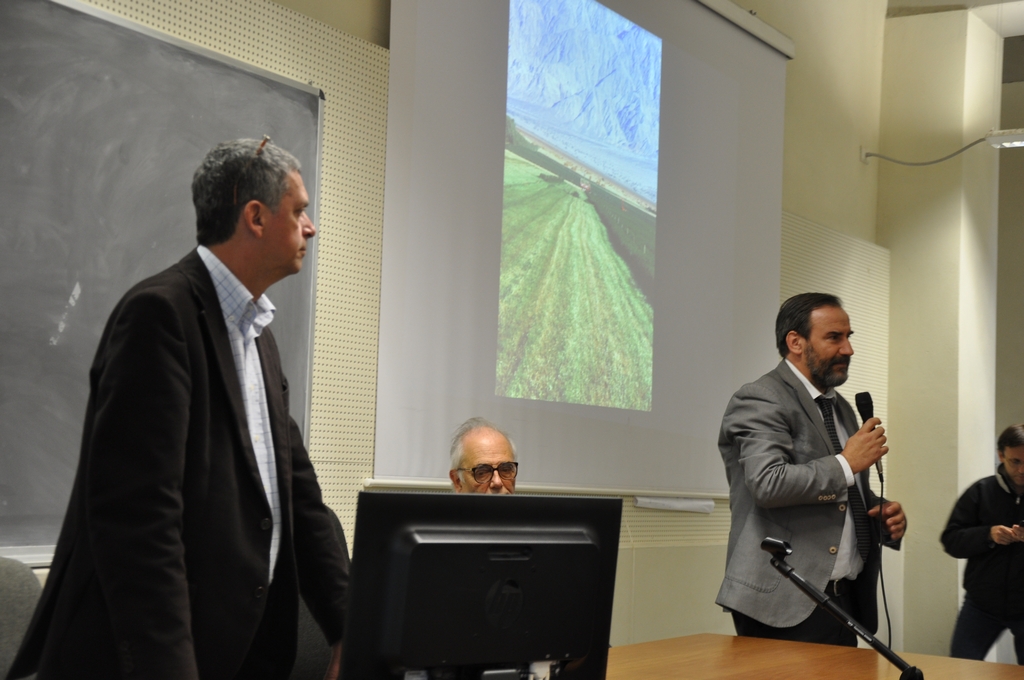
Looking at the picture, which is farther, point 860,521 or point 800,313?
point 800,313

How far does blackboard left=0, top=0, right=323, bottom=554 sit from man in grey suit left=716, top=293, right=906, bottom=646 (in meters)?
1.72

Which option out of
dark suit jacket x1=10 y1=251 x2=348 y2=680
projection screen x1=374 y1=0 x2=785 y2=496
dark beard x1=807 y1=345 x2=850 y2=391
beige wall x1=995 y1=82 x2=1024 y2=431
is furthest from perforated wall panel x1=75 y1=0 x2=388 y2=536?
beige wall x1=995 y1=82 x2=1024 y2=431

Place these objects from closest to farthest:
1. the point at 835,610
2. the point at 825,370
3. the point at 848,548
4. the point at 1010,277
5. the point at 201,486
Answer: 1. the point at 201,486
2. the point at 835,610
3. the point at 848,548
4. the point at 825,370
5. the point at 1010,277

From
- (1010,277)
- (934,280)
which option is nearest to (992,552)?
(934,280)

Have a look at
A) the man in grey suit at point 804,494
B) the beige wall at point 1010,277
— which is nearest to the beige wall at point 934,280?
the beige wall at point 1010,277

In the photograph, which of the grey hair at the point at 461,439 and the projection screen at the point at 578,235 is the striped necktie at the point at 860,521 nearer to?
the grey hair at the point at 461,439

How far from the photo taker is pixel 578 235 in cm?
408

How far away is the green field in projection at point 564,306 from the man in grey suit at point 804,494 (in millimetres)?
929

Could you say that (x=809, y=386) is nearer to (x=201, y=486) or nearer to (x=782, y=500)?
(x=782, y=500)

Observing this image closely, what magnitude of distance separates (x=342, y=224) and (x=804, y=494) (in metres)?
1.61

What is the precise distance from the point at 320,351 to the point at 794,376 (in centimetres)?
→ 144

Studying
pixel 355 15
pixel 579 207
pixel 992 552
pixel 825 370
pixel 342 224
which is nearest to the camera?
pixel 825 370

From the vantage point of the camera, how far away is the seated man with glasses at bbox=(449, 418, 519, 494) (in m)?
2.79

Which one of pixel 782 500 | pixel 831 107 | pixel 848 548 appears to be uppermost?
pixel 831 107
